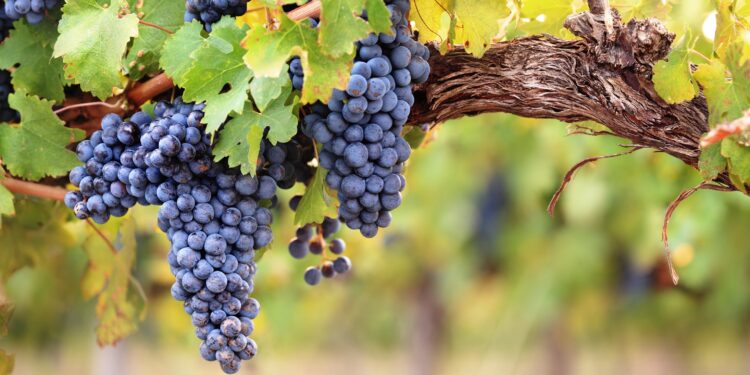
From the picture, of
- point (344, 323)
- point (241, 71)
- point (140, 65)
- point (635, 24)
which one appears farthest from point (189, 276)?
point (344, 323)

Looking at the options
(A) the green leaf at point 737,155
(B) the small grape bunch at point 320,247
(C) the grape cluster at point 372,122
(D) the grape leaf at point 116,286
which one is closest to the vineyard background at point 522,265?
(D) the grape leaf at point 116,286

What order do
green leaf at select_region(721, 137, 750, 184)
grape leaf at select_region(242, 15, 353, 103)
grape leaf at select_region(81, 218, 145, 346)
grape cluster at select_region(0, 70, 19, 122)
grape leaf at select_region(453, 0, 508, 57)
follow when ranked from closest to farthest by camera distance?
grape leaf at select_region(242, 15, 353, 103) < green leaf at select_region(721, 137, 750, 184) < grape leaf at select_region(453, 0, 508, 57) < grape cluster at select_region(0, 70, 19, 122) < grape leaf at select_region(81, 218, 145, 346)

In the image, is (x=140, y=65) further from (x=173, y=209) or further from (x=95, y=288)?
(x=95, y=288)

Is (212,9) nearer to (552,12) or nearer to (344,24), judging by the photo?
(344,24)

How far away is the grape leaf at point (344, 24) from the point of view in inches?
53.7

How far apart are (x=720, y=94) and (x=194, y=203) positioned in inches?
37.2

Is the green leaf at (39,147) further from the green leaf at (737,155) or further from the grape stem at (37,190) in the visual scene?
Result: the green leaf at (737,155)

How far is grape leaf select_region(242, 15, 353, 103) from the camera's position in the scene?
136cm

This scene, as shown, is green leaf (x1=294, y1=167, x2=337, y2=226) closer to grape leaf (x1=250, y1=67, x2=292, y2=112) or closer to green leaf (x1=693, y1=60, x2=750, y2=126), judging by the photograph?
grape leaf (x1=250, y1=67, x2=292, y2=112)

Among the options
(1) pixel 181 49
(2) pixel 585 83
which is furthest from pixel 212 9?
(2) pixel 585 83

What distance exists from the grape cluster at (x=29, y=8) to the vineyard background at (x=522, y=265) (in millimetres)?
3208

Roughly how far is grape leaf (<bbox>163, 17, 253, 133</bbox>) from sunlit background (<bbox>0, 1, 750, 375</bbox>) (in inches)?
126

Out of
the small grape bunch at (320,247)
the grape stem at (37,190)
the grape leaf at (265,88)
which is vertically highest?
the grape leaf at (265,88)

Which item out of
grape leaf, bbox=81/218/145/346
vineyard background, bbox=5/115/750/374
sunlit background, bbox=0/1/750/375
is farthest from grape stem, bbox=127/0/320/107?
vineyard background, bbox=5/115/750/374
